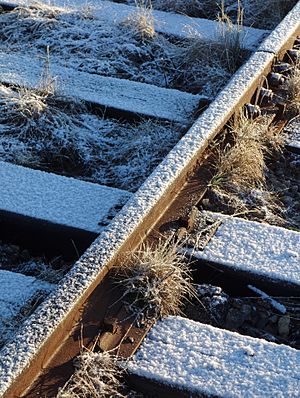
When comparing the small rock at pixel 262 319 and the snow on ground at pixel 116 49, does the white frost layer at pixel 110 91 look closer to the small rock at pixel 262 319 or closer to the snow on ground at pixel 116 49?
the snow on ground at pixel 116 49

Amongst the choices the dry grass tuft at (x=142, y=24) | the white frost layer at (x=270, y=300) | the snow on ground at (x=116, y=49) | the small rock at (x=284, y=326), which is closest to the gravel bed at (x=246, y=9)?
the dry grass tuft at (x=142, y=24)

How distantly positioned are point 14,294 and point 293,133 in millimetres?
1677

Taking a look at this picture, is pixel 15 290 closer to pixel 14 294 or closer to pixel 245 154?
pixel 14 294

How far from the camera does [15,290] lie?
9.62 feet

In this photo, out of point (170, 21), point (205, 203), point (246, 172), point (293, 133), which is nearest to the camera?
point (205, 203)

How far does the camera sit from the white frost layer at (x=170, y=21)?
17.4 feet

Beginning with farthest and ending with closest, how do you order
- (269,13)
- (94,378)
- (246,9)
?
1. (246,9)
2. (269,13)
3. (94,378)

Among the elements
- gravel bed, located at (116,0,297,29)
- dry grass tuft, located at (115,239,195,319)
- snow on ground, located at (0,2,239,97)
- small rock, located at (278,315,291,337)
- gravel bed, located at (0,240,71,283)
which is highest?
gravel bed, located at (116,0,297,29)

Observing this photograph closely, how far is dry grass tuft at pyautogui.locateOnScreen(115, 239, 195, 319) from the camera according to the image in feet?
8.83

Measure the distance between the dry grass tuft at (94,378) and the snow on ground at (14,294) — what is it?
42 centimetres

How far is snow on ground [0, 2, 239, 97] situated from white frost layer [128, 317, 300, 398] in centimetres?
232

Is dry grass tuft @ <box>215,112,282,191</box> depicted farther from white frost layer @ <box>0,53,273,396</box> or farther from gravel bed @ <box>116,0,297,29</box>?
gravel bed @ <box>116,0,297,29</box>

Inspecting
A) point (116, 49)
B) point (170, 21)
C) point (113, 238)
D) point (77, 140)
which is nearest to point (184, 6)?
point (170, 21)

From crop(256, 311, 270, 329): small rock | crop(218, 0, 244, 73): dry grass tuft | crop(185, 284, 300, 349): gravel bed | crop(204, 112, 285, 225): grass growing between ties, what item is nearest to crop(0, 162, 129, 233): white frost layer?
crop(204, 112, 285, 225): grass growing between ties
